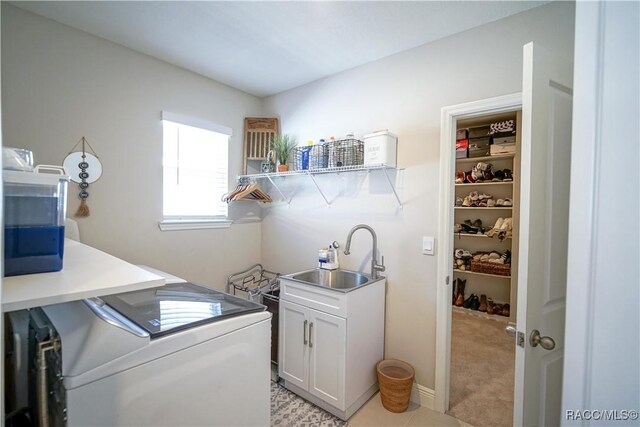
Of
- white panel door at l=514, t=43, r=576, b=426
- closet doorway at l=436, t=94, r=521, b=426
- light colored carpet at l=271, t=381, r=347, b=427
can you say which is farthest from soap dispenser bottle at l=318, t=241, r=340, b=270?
white panel door at l=514, t=43, r=576, b=426

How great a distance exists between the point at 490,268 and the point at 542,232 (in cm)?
286

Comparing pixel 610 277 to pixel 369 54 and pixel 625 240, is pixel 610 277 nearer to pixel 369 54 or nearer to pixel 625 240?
pixel 625 240

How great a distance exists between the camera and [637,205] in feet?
1.82

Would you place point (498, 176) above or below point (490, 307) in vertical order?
above

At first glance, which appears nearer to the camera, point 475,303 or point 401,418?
point 401,418

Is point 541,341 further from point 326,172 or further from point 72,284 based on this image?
point 326,172

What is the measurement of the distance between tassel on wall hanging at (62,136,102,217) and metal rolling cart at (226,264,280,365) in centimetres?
134

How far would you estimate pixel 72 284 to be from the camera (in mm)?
676

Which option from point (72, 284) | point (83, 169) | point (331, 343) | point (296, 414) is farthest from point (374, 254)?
point (83, 169)

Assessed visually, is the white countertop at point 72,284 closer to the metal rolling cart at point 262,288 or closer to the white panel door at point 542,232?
the white panel door at point 542,232

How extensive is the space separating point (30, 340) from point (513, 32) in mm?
2856

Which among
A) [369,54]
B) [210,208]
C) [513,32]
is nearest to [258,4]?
[369,54]

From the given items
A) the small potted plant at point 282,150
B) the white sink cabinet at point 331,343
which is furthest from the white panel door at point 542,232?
the small potted plant at point 282,150

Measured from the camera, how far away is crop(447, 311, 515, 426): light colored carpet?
1987 mm
